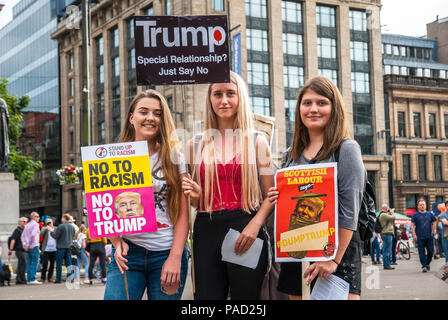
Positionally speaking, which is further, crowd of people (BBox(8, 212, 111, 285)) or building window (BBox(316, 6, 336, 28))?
building window (BBox(316, 6, 336, 28))

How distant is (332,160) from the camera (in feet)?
11.4

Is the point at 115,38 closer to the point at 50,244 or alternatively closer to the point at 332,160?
the point at 50,244

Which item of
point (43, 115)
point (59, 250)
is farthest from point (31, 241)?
point (43, 115)

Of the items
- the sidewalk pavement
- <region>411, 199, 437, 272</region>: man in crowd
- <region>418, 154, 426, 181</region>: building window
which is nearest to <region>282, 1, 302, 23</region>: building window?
<region>418, 154, 426, 181</region>: building window

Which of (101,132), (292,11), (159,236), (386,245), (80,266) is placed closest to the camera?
(159,236)

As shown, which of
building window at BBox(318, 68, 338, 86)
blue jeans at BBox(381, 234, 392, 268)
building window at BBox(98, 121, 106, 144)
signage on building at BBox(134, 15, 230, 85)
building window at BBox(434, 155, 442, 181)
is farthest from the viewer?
building window at BBox(98, 121, 106, 144)

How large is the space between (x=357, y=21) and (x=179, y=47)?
50.0 metres

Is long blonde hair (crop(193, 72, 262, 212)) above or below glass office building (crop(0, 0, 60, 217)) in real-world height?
below

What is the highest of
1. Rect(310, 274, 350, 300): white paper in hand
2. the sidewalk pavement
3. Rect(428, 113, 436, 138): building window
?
Rect(428, 113, 436, 138): building window

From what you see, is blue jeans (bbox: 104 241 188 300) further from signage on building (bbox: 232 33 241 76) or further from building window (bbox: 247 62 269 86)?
building window (bbox: 247 62 269 86)

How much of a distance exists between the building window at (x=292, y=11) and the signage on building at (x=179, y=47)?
4674cm

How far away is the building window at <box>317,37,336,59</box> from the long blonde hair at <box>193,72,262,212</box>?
47284 mm

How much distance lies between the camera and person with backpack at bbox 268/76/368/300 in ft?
11.1
